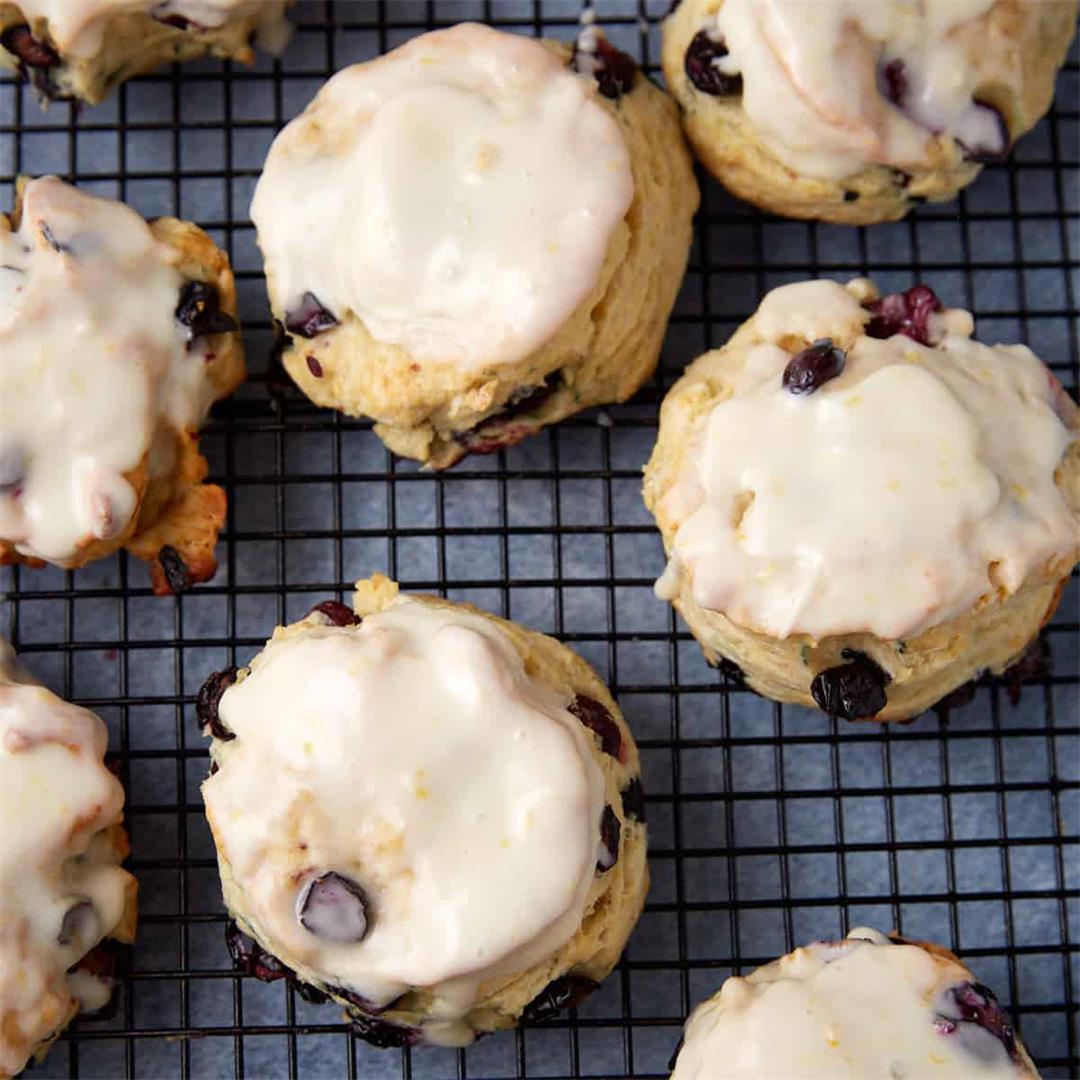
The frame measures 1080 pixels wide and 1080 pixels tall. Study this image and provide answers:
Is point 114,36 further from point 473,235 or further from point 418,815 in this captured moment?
point 418,815

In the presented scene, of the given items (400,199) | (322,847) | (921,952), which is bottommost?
(921,952)

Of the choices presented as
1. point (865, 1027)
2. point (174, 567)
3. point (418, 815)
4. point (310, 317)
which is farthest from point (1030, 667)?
point (174, 567)

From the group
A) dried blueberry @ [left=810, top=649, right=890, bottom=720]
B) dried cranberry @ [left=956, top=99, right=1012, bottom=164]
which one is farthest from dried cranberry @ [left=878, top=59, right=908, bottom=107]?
dried blueberry @ [left=810, top=649, right=890, bottom=720]

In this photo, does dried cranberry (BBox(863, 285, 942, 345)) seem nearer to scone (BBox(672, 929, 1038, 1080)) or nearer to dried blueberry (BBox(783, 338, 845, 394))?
dried blueberry (BBox(783, 338, 845, 394))

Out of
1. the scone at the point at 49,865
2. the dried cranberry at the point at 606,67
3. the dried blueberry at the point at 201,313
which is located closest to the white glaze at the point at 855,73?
the dried cranberry at the point at 606,67

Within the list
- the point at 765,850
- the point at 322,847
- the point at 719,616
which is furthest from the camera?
the point at 765,850

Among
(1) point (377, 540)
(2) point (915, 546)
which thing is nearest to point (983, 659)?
(2) point (915, 546)

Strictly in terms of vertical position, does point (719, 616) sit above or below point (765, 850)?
above

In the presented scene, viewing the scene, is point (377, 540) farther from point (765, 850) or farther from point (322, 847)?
point (765, 850)
